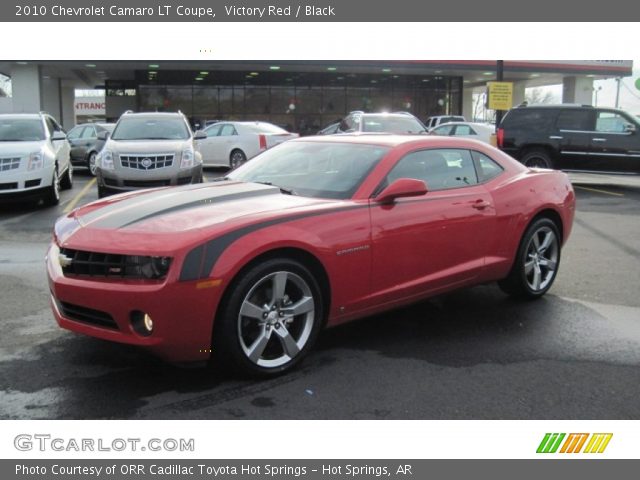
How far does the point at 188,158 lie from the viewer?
425 inches

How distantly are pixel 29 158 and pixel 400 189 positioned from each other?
822cm

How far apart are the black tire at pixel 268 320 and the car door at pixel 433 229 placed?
1.89 feet

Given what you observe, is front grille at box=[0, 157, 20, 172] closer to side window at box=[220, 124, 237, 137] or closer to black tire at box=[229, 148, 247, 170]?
black tire at box=[229, 148, 247, 170]

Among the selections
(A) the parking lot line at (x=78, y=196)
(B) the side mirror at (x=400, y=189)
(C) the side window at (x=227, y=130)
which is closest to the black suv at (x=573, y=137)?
(C) the side window at (x=227, y=130)

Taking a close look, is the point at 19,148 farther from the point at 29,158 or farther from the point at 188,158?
the point at 188,158

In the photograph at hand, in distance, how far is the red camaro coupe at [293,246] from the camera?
3516 mm

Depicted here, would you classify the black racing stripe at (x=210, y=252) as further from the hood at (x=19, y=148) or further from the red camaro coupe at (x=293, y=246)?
the hood at (x=19, y=148)

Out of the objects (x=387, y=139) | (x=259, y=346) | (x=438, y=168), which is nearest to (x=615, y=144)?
(x=438, y=168)

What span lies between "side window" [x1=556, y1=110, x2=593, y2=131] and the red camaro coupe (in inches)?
395

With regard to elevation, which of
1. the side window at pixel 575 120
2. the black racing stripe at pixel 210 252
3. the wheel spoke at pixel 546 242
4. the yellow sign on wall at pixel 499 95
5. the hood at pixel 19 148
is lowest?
the wheel spoke at pixel 546 242

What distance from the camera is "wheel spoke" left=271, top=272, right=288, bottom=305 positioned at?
→ 3800mm

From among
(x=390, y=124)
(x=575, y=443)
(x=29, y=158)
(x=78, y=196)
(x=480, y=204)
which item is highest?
(x=390, y=124)

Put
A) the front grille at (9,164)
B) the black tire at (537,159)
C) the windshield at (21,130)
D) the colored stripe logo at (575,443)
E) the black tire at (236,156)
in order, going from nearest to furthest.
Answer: the colored stripe logo at (575,443) → the front grille at (9,164) → the windshield at (21,130) → the black tire at (537,159) → the black tire at (236,156)

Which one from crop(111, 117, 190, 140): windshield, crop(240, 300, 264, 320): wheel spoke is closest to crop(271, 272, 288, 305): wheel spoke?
crop(240, 300, 264, 320): wheel spoke
